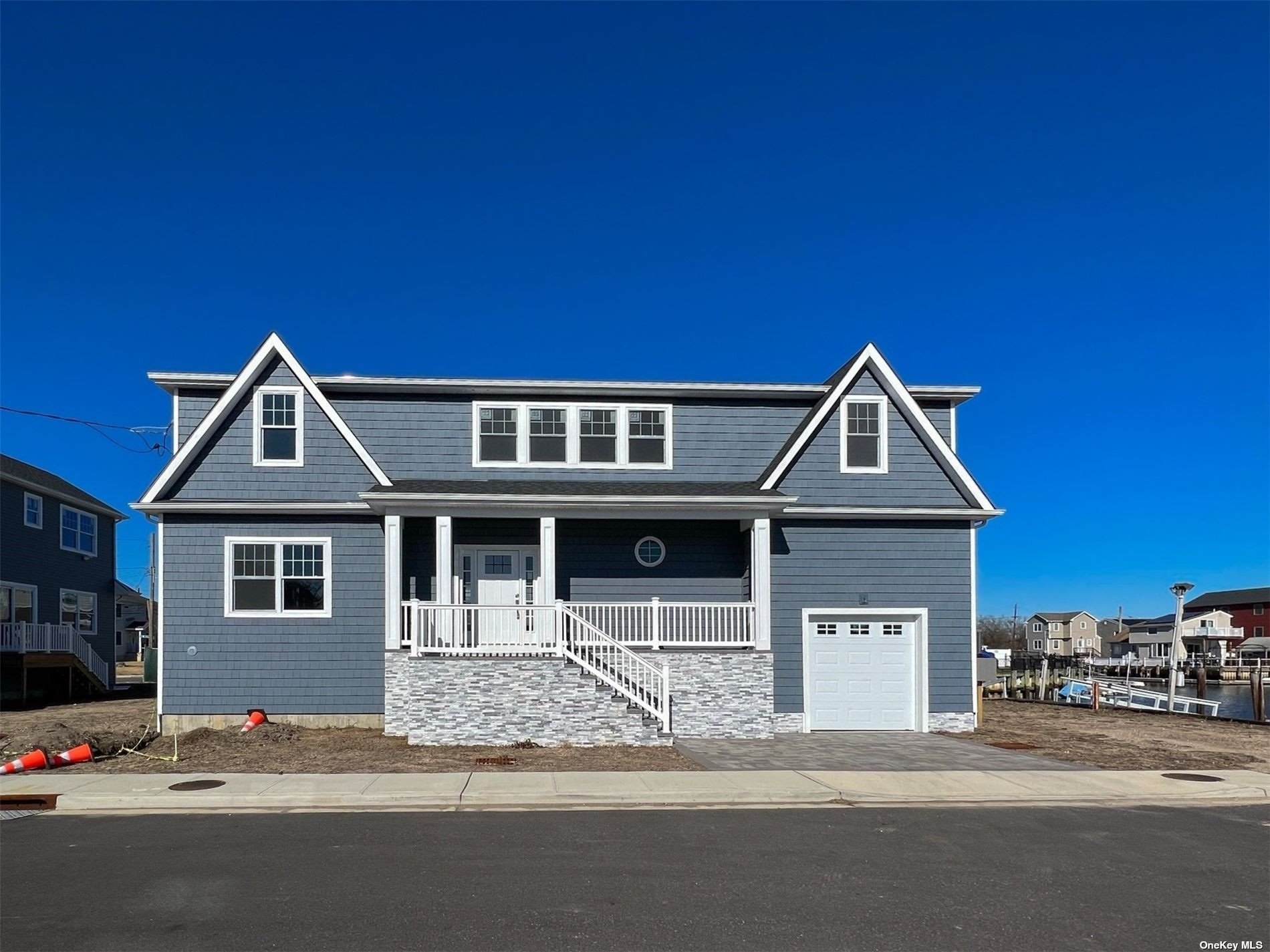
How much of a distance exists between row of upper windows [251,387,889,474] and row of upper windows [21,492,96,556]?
A: 18.7 m

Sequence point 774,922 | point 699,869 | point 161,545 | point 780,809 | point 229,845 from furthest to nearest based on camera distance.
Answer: point 161,545 → point 780,809 → point 229,845 → point 699,869 → point 774,922

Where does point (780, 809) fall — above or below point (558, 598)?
below

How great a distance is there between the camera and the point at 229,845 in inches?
395

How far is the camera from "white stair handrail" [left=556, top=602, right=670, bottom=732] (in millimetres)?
17484

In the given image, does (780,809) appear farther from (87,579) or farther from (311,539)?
(87,579)

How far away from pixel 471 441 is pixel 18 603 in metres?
18.5

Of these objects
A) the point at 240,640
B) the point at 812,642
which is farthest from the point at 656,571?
the point at 240,640

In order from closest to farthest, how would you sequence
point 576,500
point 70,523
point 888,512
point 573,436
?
1. point 576,500
2. point 888,512
3. point 573,436
4. point 70,523

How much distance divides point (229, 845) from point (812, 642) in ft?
40.2

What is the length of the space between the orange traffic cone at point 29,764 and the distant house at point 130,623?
170 ft

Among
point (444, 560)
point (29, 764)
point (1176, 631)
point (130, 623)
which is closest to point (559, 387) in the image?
point (444, 560)

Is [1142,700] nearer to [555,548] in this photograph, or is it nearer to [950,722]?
[950,722]

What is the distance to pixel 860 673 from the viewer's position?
1988 centimetres

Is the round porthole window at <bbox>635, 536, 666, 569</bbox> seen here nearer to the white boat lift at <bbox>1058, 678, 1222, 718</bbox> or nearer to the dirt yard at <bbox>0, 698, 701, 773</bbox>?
the dirt yard at <bbox>0, 698, 701, 773</bbox>
